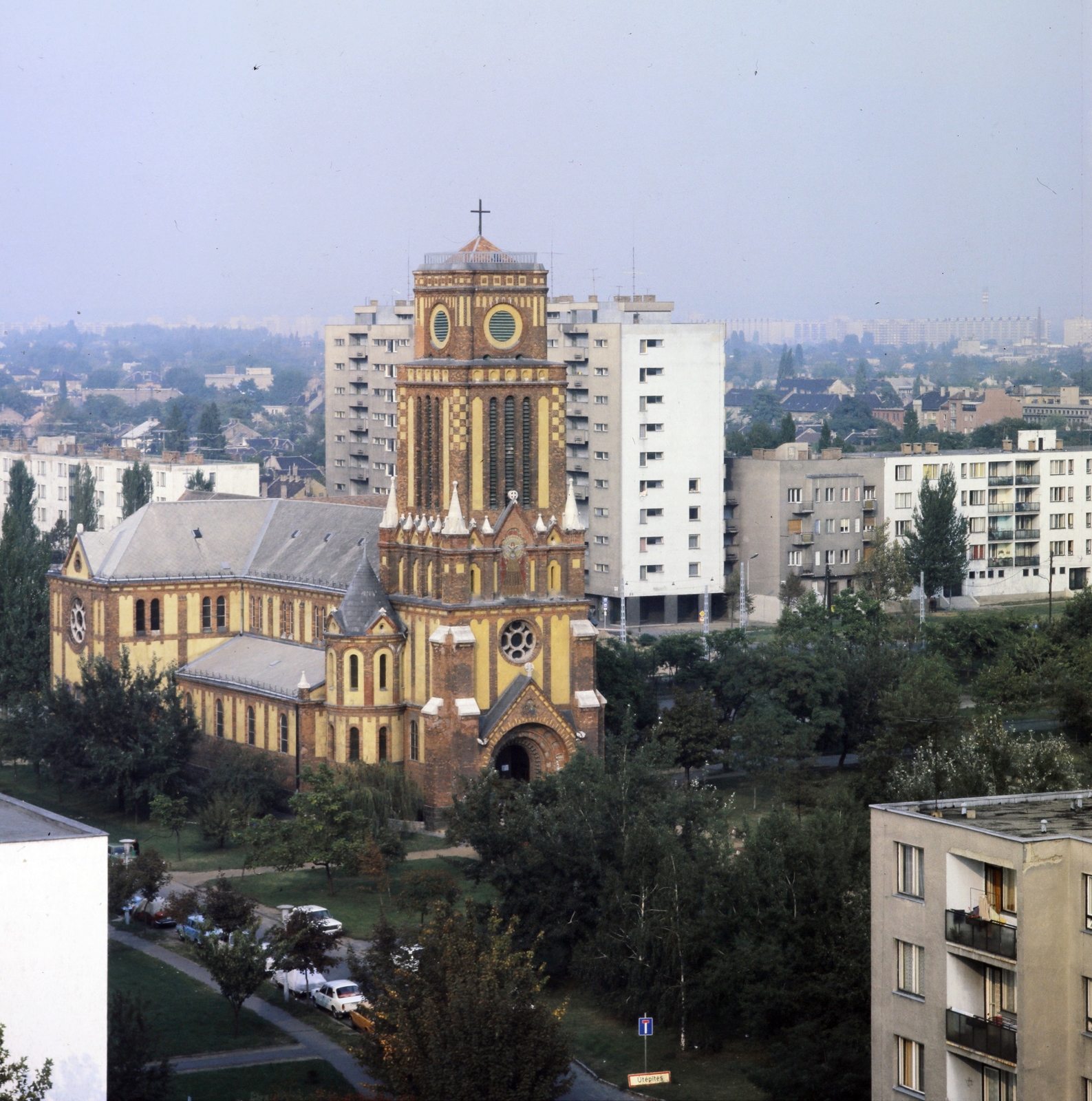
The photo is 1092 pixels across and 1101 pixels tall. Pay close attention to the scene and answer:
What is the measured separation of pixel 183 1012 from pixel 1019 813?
2468 centimetres

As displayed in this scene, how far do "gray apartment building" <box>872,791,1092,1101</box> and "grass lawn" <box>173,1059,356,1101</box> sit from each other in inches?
546

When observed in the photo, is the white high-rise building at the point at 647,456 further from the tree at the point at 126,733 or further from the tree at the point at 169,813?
the tree at the point at 169,813

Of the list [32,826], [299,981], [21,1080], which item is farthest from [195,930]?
[21,1080]

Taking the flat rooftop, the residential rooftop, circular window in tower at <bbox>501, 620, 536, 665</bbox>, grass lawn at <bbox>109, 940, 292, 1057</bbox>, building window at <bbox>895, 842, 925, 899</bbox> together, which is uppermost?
circular window in tower at <bbox>501, 620, 536, 665</bbox>

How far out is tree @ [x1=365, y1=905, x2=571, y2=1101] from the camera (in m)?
48.2

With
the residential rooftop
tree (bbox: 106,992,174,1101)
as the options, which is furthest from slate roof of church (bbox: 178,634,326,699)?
the residential rooftop

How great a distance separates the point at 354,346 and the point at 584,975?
116 metres

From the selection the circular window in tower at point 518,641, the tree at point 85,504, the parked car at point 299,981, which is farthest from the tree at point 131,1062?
the tree at point 85,504

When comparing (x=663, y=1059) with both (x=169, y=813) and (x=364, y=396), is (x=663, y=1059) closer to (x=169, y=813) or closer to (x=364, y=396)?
(x=169, y=813)

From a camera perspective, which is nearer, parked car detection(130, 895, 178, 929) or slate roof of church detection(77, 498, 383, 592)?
parked car detection(130, 895, 178, 929)

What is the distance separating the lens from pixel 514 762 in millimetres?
85812

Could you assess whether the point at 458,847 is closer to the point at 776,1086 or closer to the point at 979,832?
the point at 776,1086

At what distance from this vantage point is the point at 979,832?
44.7 m

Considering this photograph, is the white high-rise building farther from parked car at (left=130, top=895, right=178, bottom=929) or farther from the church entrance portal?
parked car at (left=130, top=895, right=178, bottom=929)
